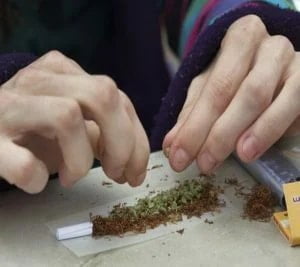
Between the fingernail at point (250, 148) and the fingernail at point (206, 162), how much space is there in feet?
0.09

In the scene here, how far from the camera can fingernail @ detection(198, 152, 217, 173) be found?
58cm

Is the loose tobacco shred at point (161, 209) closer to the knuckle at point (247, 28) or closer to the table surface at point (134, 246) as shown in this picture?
the table surface at point (134, 246)

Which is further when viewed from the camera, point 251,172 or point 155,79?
point 155,79

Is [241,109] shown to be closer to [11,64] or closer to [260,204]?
[260,204]

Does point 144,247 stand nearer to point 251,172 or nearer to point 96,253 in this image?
point 96,253

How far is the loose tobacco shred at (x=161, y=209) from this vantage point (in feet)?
1.75

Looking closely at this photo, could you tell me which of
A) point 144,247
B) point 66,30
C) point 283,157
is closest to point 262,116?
point 283,157

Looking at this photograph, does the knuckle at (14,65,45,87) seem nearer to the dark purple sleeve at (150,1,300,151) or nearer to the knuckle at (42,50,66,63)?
the knuckle at (42,50,66,63)

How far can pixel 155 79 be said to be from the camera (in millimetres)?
984

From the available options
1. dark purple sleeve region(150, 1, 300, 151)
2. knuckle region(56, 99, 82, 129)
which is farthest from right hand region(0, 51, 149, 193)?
dark purple sleeve region(150, 1, 300, 151)

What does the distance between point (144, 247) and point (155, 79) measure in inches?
19.9

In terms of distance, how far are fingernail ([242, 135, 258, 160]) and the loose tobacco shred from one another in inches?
1.7

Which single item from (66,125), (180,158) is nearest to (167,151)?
(180,158)

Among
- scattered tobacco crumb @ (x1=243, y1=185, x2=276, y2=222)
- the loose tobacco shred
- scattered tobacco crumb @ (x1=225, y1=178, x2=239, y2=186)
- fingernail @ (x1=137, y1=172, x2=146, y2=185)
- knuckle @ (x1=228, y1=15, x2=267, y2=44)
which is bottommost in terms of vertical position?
the loose tobacco shred
